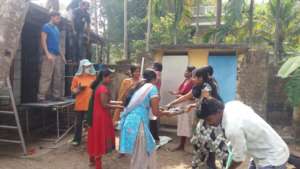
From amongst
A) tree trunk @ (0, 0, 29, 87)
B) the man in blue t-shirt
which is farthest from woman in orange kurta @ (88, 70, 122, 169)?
the man in blue t-shirt

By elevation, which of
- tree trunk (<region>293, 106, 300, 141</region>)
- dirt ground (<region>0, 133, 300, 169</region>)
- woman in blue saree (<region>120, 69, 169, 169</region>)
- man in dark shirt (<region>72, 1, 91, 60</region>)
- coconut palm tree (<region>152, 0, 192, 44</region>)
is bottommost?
dirt ground (<region>0, 133, 300, 169</region>)

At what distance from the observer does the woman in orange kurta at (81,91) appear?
6418 millimetres

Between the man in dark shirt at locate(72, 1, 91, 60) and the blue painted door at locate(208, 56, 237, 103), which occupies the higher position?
the man in dark shirt at locate(72, 1, 91, 60)

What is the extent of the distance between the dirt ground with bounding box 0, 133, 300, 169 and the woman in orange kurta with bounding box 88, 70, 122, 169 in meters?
0.66

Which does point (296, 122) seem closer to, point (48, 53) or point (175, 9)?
point (48, 53)

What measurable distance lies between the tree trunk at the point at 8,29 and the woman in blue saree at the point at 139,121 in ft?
4.90

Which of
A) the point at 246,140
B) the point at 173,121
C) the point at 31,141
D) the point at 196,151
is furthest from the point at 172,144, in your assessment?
the point at 246,140

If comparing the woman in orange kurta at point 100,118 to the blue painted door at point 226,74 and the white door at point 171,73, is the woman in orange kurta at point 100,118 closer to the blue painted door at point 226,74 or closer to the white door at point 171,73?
the white door at point 171,73

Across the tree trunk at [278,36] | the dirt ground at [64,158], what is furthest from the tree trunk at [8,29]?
the tree trunk at [278,36]

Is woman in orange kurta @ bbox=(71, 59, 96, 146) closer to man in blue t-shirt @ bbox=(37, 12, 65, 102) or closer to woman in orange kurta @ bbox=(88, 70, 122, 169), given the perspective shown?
man in blue t-shirt @ bbox=(37, 12, 65, 102)

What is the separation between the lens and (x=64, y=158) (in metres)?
5.90

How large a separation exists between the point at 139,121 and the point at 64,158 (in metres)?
2.63

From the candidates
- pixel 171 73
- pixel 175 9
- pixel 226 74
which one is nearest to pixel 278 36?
pixel 175 9

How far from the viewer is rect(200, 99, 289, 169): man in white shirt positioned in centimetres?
244
